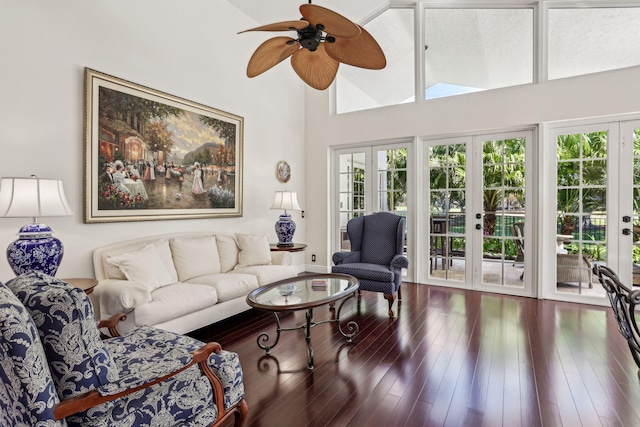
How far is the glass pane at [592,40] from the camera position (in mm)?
3842

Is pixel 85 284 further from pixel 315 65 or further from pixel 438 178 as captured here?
pixel 438 178

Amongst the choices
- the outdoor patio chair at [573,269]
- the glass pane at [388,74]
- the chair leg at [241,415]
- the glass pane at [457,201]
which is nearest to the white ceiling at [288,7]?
the glass pane at [388,74]

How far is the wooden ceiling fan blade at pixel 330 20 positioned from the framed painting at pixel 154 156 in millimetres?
2222

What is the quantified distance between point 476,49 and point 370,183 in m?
2.44

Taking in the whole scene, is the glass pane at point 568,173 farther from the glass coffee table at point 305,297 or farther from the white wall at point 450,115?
the glass coffee table at point 305,297

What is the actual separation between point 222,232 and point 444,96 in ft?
12.1

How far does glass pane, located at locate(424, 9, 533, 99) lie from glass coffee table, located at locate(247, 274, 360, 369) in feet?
11.0

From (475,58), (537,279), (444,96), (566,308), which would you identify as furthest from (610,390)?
(475,58)

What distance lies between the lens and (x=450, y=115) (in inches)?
188

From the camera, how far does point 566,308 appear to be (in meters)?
3.89

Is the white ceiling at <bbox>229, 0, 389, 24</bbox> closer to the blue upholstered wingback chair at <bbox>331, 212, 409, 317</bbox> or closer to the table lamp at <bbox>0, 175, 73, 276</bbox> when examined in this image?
the blue upholstered wingback chair at <bbox>331, 212, 409, 317</bbox>

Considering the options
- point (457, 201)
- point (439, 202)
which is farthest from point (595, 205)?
point (439, 202)

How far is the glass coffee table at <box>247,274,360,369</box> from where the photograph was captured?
8.23 feet

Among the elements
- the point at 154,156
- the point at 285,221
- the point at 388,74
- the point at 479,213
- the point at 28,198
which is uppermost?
the point at 388,74
